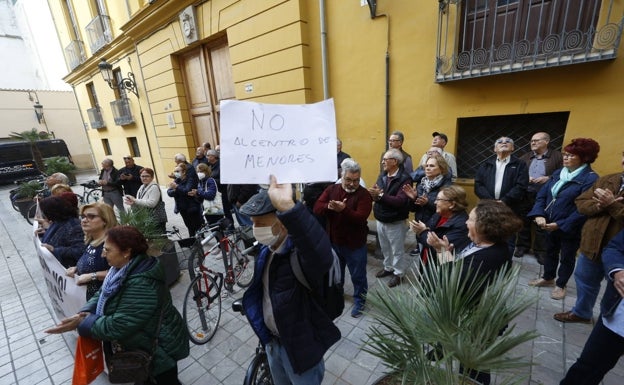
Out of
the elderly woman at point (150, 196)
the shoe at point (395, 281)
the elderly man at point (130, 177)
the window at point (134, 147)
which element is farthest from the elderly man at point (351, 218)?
the window at point (134, 147)

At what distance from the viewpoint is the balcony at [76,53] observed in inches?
500

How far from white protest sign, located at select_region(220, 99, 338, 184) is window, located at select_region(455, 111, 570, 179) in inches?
149

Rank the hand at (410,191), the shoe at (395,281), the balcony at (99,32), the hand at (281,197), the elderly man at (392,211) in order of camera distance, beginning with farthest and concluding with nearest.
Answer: the balcony at (99,32), the shoe at (395,281), the elderly man at (392,211), the hand at (410,191), the hand at (281,197)

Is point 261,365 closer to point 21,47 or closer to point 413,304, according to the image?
point 413,304

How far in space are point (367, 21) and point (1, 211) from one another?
45.3 ft

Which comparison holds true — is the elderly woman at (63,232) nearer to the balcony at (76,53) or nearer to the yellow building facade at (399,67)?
the yellow building facade at (399,67)

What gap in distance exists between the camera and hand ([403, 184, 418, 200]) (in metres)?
2.99

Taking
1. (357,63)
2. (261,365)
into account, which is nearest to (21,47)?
(357,63)

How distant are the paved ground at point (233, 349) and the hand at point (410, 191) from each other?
114 cm

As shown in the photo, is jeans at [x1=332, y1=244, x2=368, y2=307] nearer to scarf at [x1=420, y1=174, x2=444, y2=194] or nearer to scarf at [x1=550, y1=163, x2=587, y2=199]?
scarf at [x1=420, y1=174, x2=444, y2=194]

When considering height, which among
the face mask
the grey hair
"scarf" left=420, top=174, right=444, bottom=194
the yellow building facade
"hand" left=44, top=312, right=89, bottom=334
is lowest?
"hand" left=44, top=312, right=89, bottom=334

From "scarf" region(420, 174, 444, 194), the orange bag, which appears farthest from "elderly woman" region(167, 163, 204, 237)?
"scarf" region(420, 174, 444, 194)

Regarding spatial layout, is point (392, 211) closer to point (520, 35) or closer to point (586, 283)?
point (586, 283)

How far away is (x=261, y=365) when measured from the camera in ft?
6.56
